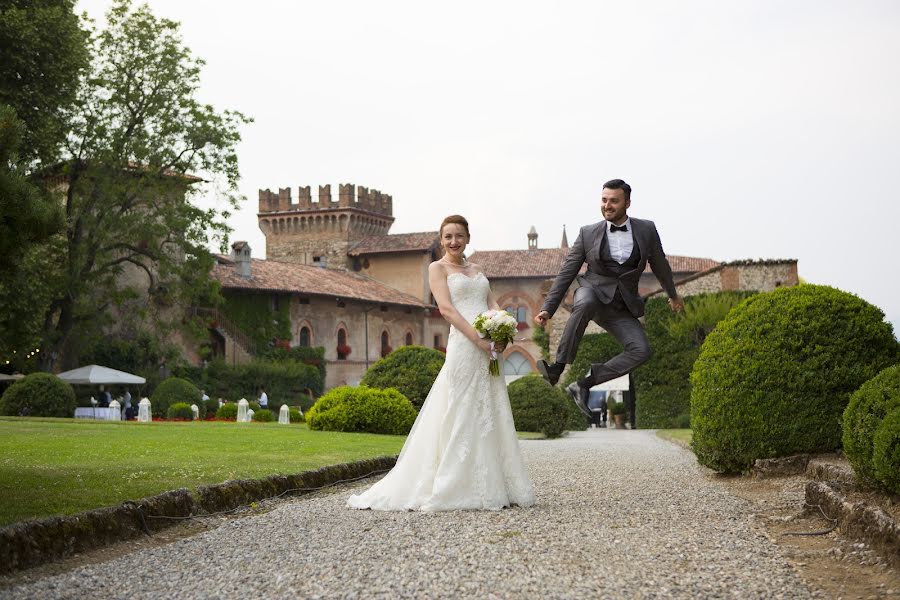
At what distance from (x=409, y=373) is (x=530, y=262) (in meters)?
42.2

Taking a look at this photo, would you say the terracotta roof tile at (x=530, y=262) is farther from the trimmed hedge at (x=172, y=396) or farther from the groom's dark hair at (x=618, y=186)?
the groom's dark hair at (x=618, y=186)

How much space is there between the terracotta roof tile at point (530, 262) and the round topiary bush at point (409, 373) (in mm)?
39134

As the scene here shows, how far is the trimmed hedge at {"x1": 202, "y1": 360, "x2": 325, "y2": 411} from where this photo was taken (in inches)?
1676

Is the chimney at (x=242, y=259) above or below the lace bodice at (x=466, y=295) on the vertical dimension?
above

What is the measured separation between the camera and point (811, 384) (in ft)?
30.0

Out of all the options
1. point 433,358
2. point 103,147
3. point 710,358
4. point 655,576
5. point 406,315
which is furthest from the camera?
point 406,315

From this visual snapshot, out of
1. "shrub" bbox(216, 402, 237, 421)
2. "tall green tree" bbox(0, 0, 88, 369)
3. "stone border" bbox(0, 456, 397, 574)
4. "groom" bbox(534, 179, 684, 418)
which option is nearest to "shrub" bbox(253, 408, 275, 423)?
"shrub" bbox(216, 402, 237, 421)

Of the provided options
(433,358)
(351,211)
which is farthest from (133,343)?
(351,211)

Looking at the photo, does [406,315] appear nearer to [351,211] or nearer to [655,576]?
[351,211]

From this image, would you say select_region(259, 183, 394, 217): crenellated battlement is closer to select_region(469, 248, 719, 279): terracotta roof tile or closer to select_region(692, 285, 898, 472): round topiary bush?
select_region(469, 248, 719, 279): terracotta roof tile

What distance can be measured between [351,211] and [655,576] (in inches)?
2331

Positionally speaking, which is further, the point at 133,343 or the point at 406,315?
the point at 406,315

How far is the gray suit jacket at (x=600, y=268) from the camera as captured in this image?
299 inches

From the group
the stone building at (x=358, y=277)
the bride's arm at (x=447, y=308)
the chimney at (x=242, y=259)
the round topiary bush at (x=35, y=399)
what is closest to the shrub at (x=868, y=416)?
the bride's arm at (x=447, y=308)
